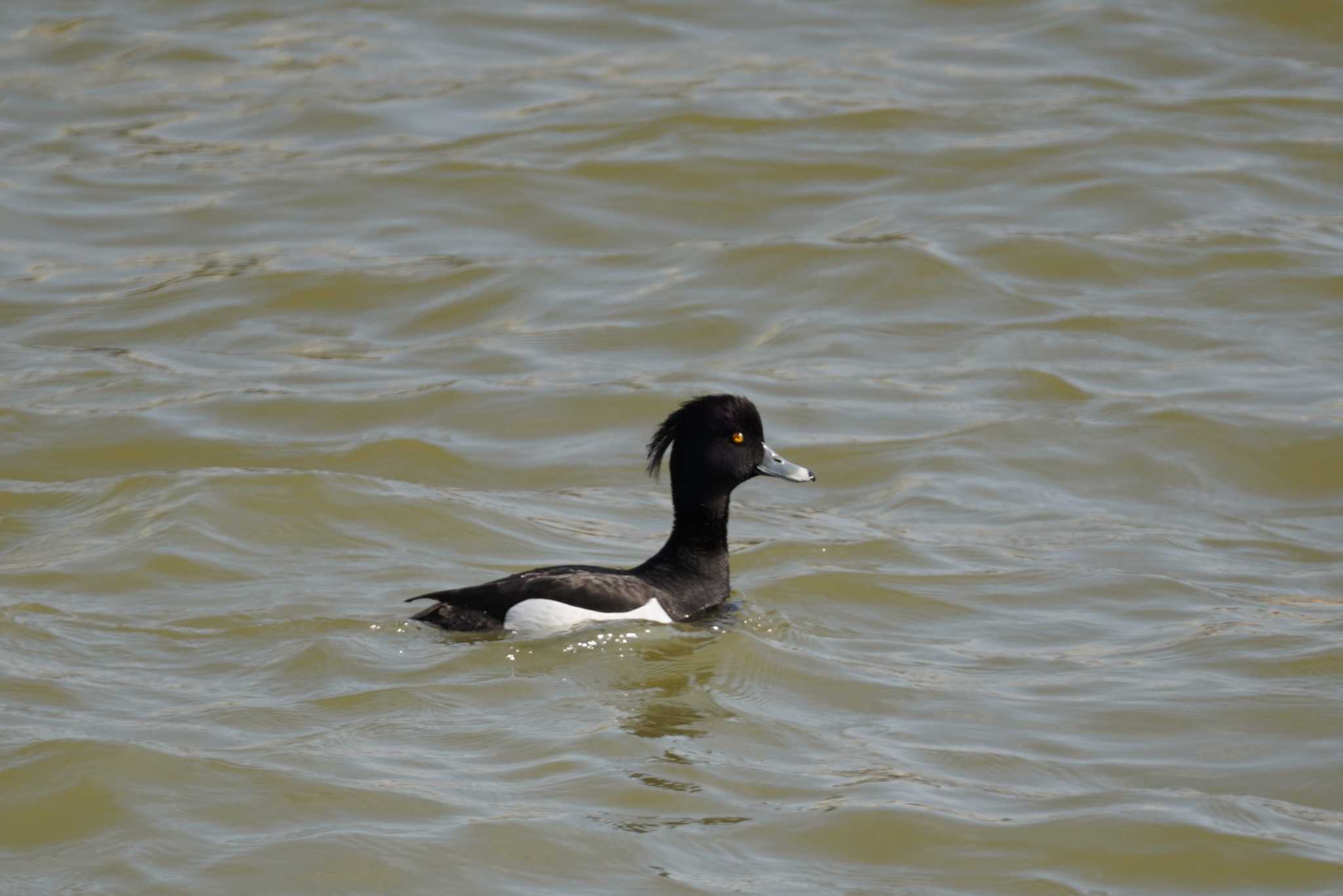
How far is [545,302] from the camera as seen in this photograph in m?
13.7

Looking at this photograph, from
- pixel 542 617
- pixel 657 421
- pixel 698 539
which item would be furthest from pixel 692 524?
pixel 657 421

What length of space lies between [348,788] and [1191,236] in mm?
9456

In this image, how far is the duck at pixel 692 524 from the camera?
8516 millimetres

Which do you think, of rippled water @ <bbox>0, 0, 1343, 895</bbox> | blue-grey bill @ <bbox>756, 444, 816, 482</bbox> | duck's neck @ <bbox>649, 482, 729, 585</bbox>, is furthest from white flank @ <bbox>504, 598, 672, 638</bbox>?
blue-grey bill @ <bbox>756, 444, 816, 482</bbox>

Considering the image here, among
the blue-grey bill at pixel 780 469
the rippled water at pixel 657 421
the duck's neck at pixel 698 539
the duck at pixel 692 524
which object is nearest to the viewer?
the rippled water at pixel 657 421

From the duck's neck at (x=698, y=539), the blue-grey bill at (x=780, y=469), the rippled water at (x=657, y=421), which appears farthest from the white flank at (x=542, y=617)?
the blue-grey bill at (x=780, y=469)

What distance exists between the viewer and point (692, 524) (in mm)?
9008

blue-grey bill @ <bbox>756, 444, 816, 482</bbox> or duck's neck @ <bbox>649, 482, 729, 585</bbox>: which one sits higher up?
blue-grey bill @ <bbox>756, 444, 816, 482</bbox>

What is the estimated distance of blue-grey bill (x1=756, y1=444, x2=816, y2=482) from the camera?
9078mm

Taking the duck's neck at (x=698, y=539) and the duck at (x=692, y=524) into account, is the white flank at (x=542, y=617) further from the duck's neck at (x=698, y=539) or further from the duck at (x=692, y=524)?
the duck's neck at (x=698, y=539)

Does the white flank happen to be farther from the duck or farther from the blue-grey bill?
the blue-grey bill

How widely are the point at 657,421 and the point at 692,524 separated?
2.70m

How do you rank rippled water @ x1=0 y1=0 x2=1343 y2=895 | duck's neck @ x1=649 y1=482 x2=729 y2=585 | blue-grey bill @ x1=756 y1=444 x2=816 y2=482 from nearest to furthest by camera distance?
1. rippled water @ x1=0 y1=0 x2=1343 y2=895
2. duck's neck @ x1=649 y1=482 x2=729 y2=585
3. blue-grey bill @ x1=756 y1=444 x2=816 y2=482

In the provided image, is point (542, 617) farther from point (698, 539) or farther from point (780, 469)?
point (780, 469)
